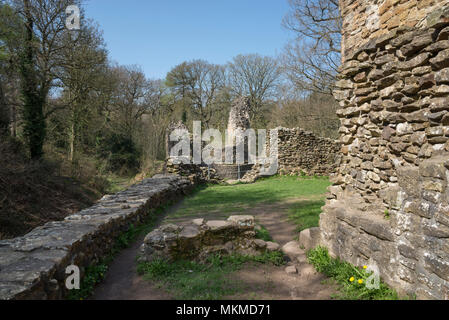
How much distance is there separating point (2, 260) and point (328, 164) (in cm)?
1505

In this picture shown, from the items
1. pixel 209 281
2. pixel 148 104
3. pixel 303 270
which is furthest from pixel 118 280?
pixel 148 104

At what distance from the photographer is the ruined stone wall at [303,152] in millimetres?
15461

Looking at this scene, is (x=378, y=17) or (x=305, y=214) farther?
(x=305, y=214)

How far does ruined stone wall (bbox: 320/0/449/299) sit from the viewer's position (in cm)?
252

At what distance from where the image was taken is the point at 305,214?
6387 millimetres

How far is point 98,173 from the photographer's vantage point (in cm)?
1346

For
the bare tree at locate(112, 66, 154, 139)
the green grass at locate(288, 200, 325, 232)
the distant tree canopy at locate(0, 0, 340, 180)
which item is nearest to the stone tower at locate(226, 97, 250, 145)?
the distant tree canopy at locate(0, 0, 340, 180)

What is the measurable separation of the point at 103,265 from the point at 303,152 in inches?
523

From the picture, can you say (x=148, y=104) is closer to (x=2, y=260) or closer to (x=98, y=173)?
(x=98, y=173)

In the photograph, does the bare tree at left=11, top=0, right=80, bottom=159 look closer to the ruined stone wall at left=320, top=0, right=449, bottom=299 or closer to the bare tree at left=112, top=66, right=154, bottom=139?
the bare tree at left=112, top=66, right=154, bottom=139

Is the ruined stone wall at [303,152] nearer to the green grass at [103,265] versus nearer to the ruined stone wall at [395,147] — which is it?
the green grass at [103,265]

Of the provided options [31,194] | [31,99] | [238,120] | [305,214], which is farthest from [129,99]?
[305,214]

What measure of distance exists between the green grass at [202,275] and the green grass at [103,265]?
0.52 metres

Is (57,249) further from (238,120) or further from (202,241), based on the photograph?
(238,120)
